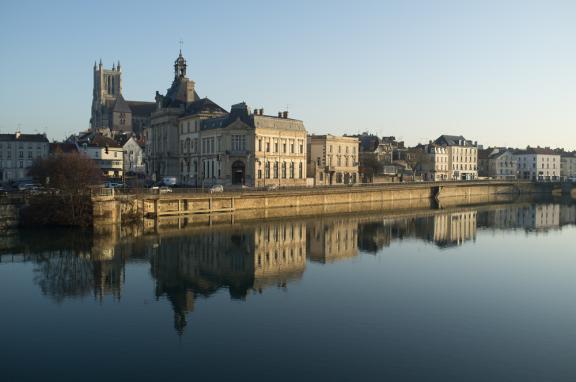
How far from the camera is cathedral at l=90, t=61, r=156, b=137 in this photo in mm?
134250

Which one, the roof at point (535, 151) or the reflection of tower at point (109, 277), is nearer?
the reflection of tower at point (109, 277)

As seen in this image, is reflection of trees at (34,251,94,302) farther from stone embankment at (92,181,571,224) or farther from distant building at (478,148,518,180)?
distant building at (478,148,518,180)

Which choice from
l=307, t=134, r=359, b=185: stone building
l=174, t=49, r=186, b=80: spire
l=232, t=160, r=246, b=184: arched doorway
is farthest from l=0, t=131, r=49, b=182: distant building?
l=307, t=134, r=359, b=185: stone building

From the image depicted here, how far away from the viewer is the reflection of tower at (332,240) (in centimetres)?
3556

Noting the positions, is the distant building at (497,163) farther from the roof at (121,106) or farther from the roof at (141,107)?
the roof at (121,106)

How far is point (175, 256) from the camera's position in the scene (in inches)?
1307

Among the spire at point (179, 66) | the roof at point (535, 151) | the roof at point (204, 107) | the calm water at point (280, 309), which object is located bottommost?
the calm water at point (280, 309)

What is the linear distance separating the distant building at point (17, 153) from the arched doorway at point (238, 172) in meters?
29.4

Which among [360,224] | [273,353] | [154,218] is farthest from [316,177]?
[273,353]

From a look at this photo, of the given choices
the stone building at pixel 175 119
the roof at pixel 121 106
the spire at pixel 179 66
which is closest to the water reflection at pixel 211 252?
the stone building at pixel 175 119

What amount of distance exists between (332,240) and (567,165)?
12701cm

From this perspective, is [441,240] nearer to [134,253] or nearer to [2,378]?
[134,253]

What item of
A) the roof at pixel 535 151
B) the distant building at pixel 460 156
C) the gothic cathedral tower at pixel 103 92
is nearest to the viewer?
the distant building at pixel 460 156

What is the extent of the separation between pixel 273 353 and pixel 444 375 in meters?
5.18
